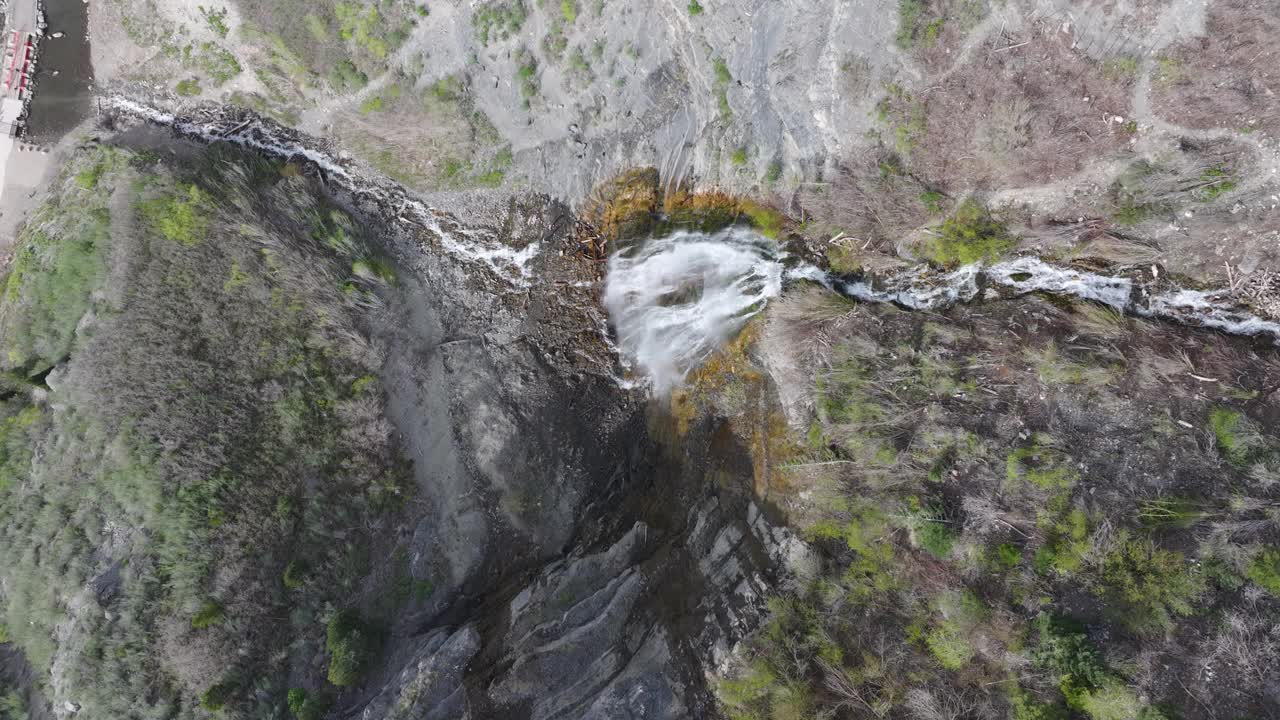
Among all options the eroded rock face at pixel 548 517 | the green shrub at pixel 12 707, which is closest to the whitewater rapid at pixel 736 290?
the eroded rock face at pixel 548 517

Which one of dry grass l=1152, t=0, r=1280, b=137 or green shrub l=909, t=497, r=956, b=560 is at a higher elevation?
dry grass l=1152, t=0, r=1280, b=137

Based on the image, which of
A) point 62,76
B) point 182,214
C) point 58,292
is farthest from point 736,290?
point 62,76

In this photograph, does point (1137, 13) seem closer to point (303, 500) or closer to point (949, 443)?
point (949, 443)

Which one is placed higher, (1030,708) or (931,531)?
(931,531)

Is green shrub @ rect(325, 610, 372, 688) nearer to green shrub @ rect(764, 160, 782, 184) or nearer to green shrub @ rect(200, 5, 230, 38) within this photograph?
green shrub @ rect(764, 160, 782, 184)

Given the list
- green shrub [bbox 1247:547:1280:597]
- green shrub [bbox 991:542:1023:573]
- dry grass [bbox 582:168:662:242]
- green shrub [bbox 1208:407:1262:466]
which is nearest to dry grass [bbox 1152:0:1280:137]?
green shrub [bbox 1208:407:1262:466]

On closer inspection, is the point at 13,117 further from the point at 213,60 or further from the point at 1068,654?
the point at 1068,654

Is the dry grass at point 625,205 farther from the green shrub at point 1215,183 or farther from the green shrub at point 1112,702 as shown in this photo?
the green shrub at point 1112,702
